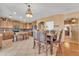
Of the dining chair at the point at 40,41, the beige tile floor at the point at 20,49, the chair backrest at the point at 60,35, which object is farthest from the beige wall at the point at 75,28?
the beige tile floor at the point at 20,49

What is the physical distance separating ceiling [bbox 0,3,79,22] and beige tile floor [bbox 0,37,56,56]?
0.47 meters

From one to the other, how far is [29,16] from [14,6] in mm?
359

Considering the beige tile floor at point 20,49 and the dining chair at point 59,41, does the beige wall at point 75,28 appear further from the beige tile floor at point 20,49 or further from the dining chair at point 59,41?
the beige tile floor at point 20,49

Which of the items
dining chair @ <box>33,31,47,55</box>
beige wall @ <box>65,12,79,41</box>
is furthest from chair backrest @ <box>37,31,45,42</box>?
beige wall @ <box>65,12,79,41</box>

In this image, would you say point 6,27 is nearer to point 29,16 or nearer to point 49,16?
point 29,16

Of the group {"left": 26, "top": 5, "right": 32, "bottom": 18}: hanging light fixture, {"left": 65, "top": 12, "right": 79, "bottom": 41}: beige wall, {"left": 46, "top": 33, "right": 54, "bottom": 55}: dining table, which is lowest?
{"left": 46, "top": 33, "right": 54, "bottom": 55}: dining table

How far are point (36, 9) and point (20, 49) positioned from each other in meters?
0.87

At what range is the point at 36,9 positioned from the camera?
213 cm

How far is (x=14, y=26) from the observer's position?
212 centimetres

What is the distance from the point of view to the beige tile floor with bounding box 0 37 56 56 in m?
2.11

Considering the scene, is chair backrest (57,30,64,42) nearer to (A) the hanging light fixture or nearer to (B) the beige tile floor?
(B) the beige tile floor

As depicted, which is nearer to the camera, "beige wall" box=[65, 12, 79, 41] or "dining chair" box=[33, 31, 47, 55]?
"beige wall" box=[65, 12, 79, 41]

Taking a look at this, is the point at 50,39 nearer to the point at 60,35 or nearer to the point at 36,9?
the point at 60,35

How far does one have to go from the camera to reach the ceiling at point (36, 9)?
2.10 meters
